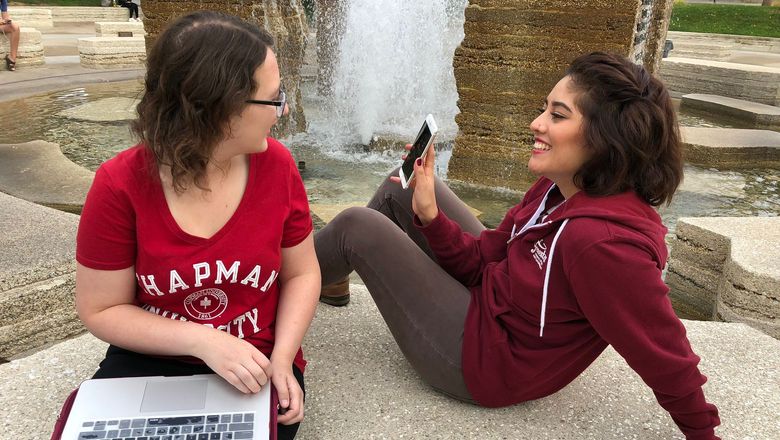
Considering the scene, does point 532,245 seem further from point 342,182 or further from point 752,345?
point 342,182

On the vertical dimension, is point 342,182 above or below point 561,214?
below

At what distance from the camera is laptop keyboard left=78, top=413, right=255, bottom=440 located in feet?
4.55

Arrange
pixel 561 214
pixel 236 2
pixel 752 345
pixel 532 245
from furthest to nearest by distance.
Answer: pixel 236 2 < pixel 752 345 < pixel 532 245 < pixel 561 214

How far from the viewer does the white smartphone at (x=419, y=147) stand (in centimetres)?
184

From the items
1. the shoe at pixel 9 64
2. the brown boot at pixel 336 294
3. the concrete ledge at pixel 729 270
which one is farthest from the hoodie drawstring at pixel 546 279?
the shoe at pixel 9 64

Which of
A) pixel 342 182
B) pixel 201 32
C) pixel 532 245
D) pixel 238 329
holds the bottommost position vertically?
pixel 342 182

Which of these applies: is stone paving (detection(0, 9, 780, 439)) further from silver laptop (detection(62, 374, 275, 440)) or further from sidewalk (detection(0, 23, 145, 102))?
sidewalk (detection(0, 23, 145, 102))

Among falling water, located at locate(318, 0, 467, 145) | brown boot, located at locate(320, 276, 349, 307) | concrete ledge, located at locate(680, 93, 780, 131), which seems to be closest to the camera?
brown boot, located at locate(320, 276, 349, 307)

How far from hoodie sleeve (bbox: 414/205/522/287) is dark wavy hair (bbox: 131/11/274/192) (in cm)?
81

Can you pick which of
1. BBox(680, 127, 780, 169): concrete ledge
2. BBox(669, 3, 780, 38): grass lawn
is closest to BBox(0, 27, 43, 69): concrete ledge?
BBox(680, 127, 780, 169): concrete ledge

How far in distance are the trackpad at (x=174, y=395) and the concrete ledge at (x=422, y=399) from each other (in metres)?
0.39

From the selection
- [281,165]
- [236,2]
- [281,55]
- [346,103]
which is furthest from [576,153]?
[346,103]

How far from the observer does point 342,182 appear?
5.37 m

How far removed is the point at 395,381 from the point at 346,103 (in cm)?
644
